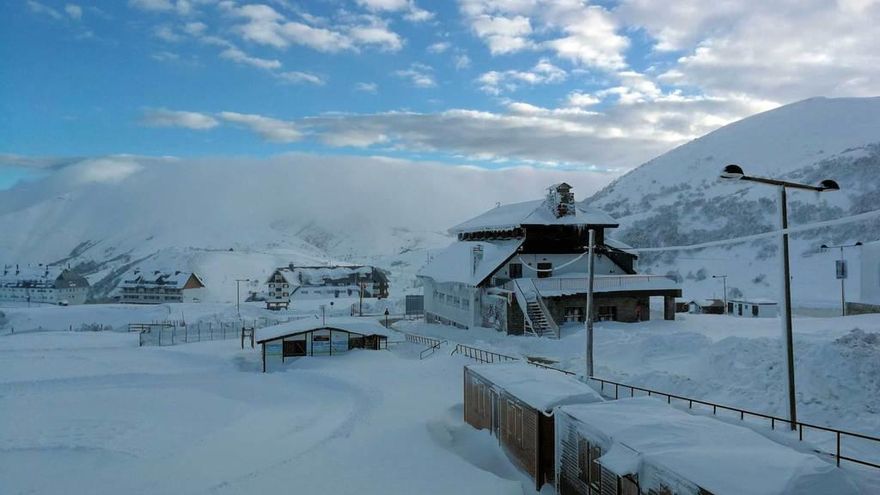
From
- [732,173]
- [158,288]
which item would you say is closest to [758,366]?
[732,173]

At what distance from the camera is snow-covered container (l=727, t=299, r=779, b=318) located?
4669 cm

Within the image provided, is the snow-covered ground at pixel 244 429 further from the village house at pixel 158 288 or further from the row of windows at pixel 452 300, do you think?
the village house at pixel 158 288

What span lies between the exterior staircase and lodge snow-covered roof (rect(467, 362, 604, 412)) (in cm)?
1543

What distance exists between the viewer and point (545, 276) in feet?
131

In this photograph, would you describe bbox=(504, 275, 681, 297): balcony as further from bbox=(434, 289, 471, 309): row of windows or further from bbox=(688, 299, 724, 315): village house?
bbox=(688, 299, 724, 315): village house

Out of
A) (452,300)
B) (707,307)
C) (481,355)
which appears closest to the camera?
(481,355)

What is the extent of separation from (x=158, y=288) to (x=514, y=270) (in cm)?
10189

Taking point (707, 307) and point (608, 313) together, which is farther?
point (707, 307)

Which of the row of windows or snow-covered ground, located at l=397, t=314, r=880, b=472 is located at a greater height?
the row of windows

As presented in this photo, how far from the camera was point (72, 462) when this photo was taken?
18.5 metres

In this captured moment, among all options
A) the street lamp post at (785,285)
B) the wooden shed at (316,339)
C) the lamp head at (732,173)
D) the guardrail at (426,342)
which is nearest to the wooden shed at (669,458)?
the street lamp post at (785,285)

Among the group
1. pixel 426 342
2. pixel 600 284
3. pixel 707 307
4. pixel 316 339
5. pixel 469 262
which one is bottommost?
pixel 426 342

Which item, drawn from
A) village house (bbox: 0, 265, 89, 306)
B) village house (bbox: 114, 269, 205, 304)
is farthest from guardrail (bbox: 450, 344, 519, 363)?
village house (bbox: 0, 265, 89, 306)

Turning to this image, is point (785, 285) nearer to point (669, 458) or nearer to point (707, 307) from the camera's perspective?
point (669, 458)
